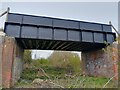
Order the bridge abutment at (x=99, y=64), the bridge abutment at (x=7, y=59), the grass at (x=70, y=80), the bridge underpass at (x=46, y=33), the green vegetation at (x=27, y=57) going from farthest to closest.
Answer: the green vegetation at (x=27, y=57) → the bridge abutment at (x=99, y=64) → the bridge underpass at (x=46, y=33) → the bridge abutment at (x=7, y=59) → the grass at (x=70, y=80)

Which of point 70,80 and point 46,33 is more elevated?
point 46,33

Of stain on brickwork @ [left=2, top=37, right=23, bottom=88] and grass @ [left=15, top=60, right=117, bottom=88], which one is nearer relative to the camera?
grass @ [left=15, top=60, right=117, bottom=88]

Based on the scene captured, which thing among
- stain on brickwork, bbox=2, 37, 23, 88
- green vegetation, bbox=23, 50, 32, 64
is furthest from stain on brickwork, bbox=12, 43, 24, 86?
green vegetation, bbox=23, 50, 32, 64

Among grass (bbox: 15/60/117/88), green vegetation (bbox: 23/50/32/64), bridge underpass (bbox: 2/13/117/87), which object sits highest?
bridge underpass (bbox: 2/13/117/87)

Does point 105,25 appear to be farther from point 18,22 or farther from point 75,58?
point 75,58

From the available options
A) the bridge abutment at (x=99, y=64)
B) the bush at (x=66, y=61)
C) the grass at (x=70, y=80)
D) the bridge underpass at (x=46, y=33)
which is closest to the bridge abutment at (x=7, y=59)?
the bridge underpass at (x=46, y=33)

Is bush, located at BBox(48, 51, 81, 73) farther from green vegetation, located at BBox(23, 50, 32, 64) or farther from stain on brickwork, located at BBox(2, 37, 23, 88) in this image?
stain on brickwork, located at BBox(2, 37, 23, 88)

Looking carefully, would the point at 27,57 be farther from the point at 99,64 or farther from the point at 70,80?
the point at 70,80

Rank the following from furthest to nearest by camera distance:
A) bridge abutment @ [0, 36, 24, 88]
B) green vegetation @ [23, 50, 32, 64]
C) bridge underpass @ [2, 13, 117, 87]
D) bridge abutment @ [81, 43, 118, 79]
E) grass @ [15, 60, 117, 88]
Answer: green vegetation @ [23, 50, 32, 64] → bridge abutment @ [81, 43, 118, 79] → bridge underpass @ [2, 13, 117, 87] → bridge abutment @ [0, 36, 24, 88] → grass @ [15, 60, 117, 88]

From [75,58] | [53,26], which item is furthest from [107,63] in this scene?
[75,58]

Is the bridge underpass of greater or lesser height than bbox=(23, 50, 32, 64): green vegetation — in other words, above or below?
above

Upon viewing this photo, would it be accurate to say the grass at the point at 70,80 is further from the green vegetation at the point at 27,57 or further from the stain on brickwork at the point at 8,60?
the green vegetation at the point at 27,57

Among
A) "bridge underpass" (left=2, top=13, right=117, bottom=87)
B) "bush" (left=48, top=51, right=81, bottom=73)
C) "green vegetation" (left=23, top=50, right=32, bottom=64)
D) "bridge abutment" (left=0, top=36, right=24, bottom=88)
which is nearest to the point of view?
"bridge abutment" (left=0, top=36, right=24, bottom=88)

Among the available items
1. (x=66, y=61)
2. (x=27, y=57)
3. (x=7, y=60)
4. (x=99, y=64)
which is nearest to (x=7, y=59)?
(x=7, y=60)
